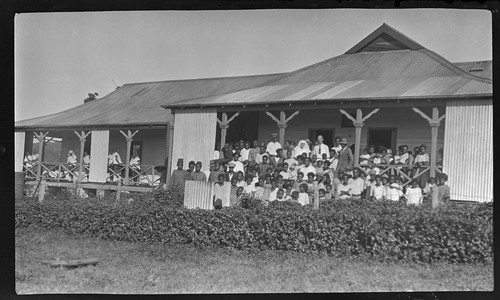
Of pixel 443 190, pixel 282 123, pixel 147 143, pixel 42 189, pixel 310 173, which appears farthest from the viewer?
pixel 147 143

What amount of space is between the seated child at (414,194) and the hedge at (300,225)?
0.95 ft

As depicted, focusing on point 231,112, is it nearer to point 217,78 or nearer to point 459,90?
point 217,78

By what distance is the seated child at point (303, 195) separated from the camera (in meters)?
11.1

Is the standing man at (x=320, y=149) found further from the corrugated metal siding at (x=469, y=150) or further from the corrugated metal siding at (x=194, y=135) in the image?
the corrugated metal siding at (x=469, y=150)

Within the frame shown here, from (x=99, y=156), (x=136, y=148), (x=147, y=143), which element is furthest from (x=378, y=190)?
(x=99, y=156)

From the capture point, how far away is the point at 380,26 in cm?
1026

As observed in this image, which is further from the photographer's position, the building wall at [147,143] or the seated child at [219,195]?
the building wall at [147,143]

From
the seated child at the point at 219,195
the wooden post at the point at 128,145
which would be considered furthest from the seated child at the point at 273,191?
the wooden post at the point at 128,145

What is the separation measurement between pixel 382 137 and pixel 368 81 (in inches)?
51.4

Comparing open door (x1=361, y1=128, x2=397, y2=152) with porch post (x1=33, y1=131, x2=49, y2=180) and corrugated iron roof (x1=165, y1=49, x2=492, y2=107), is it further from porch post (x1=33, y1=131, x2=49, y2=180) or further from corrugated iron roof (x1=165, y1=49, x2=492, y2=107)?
porch post (x1=33, y1=131, x2=49, y2=180)

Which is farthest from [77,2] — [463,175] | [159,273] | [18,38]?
[463,175]

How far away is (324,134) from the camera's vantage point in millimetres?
13062

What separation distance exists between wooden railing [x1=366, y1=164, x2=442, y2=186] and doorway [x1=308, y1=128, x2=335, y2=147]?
1.81 metres

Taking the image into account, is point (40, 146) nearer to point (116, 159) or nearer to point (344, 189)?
point (116, 159)
